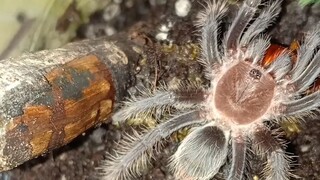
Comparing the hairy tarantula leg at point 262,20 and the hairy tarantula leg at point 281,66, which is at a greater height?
the hairy tarantula leg at point 262,20

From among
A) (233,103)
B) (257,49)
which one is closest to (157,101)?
(233,103)

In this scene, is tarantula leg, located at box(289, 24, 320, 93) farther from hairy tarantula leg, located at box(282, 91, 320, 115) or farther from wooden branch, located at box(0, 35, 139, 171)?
wooden branch, located at box(0, 35, 139, 171)

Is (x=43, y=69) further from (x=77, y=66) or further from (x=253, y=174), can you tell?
(x=253, y=174)

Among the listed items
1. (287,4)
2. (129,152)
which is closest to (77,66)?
(129,152)

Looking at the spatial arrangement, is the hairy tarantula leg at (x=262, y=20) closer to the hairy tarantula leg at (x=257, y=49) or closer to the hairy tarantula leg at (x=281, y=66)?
the hairy tarantula leg at (x=257, y=49)

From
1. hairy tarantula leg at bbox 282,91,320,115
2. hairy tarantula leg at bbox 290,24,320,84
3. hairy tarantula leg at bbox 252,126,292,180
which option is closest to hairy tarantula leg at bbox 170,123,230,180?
hairy tarantula leg at bbox 252,126,292,180

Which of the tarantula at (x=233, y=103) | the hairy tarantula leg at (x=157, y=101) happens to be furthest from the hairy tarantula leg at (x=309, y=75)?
the hairy tarantula leg at (x=157, y=101)
